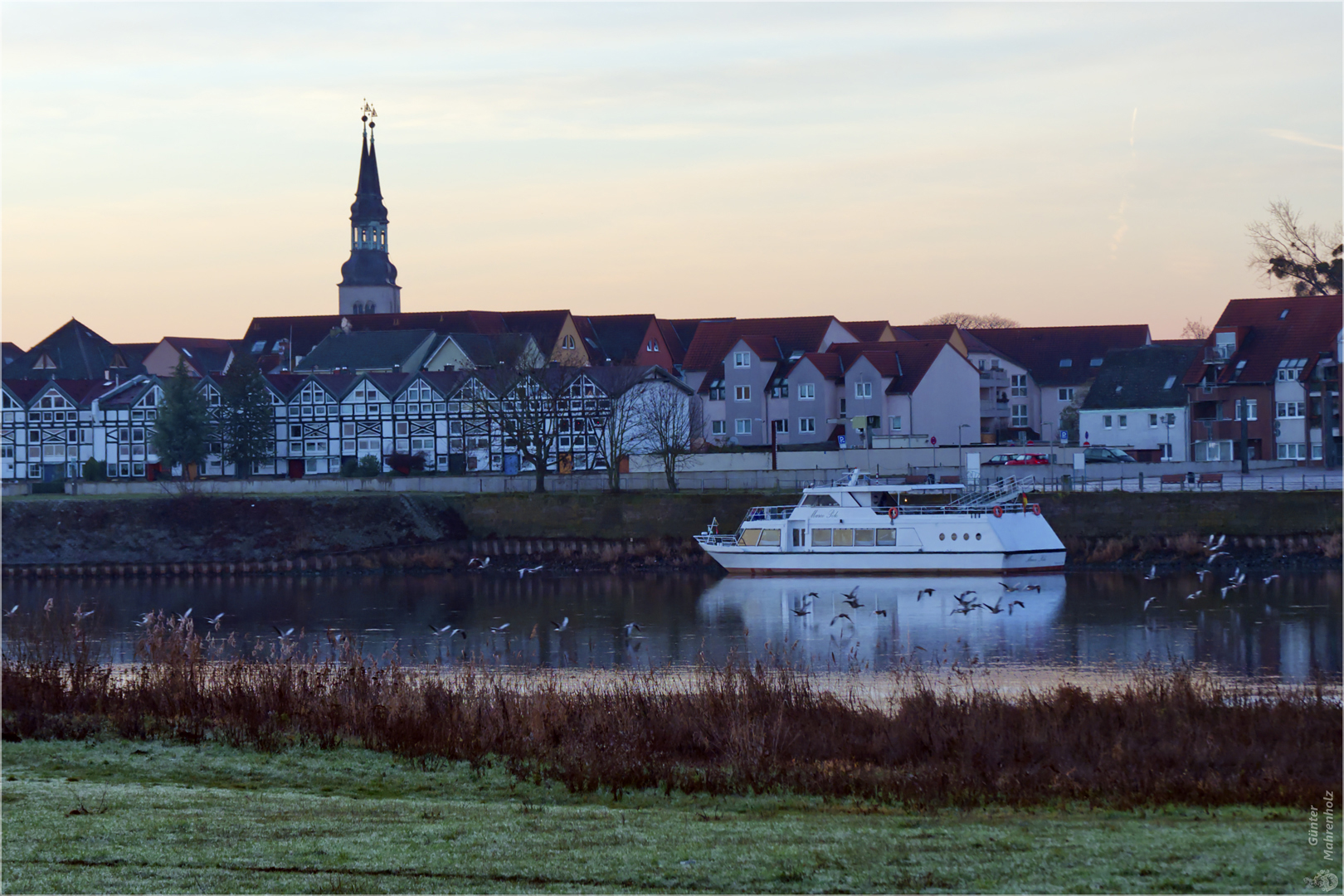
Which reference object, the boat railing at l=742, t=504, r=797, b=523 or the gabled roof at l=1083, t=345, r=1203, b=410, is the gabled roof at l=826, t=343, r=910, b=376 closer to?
the gabled roof at l=1083, t=345, r=1203, b=410

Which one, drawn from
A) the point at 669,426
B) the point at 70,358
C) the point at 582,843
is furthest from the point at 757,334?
the point at 582,843

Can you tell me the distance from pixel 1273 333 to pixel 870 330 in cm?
3112

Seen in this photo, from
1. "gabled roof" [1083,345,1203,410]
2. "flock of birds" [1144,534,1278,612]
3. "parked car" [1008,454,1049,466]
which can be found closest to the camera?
"flock of birds" [1144,534,1278,612]

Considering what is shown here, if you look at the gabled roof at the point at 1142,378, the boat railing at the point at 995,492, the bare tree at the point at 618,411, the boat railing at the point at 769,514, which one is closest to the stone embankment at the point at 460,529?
the boat railing at the point at 995,492

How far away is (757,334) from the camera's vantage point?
94.8m

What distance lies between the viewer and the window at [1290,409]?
77750 millimetres

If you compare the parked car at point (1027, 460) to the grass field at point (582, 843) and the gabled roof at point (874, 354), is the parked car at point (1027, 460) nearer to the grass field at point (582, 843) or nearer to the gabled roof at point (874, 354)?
the gabled roof at point (874, 354)

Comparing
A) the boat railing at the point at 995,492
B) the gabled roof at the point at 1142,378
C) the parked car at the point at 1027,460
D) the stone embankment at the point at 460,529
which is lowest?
the stone embankment at the point at 460,529

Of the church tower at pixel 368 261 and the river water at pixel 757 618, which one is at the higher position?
the church tower at pixel 368 261

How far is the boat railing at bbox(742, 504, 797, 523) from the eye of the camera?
5881 cm

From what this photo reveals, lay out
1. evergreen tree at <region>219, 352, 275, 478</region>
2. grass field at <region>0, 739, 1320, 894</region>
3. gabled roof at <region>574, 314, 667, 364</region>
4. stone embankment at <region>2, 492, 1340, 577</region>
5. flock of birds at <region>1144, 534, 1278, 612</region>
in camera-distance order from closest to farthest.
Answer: grass field at <region>0, 739, 1320, 894</region> → flock of birds at <region>1144, 534, 1278, 612</region> → stone embankment at <region>2, 492, 1340, 577</region> → evergreen tree at <region>219, 352, 275, 478</region> → gabled roof at <region>574, 314, 667, 364</region>

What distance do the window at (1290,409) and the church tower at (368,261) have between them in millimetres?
84089

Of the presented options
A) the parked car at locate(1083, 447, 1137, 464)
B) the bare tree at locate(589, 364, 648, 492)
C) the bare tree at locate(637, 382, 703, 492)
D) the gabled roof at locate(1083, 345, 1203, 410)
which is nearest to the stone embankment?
the bare tree at locate(637, 382, 703, 492)

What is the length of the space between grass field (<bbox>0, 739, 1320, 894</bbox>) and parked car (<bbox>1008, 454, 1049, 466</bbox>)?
5473 centimetres
